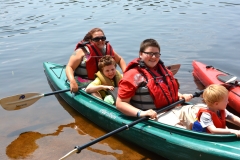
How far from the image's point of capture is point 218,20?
1115cm

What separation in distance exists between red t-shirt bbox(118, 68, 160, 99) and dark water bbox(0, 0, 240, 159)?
80 centimetres

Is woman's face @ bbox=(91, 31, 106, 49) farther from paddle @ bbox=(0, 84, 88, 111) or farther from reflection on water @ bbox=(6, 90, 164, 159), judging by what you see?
reflection on water @ bbox=(6, 90, 164, 159)

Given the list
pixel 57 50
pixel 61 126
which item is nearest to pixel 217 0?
pixel 57 50

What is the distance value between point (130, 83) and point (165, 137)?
0.71 meters

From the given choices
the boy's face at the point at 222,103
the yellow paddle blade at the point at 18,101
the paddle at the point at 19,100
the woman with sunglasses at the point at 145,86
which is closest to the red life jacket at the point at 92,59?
the paddle at the point at 19,100

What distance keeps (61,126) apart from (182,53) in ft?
13.9

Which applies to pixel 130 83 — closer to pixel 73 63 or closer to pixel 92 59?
pixel 92 59

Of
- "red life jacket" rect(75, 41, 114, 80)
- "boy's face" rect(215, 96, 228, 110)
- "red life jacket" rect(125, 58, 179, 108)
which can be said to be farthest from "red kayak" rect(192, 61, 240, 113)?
"red life jacket" rect(75, 41, 114, 80)

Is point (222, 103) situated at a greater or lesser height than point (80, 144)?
greater

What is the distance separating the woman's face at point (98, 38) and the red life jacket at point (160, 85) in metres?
1.21

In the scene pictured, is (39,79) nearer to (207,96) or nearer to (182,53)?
(182,53)

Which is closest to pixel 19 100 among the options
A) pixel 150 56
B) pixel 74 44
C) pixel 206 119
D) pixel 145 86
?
pixel 145 86

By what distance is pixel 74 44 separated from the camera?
29.7 feet

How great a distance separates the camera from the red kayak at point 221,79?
4523 mm
